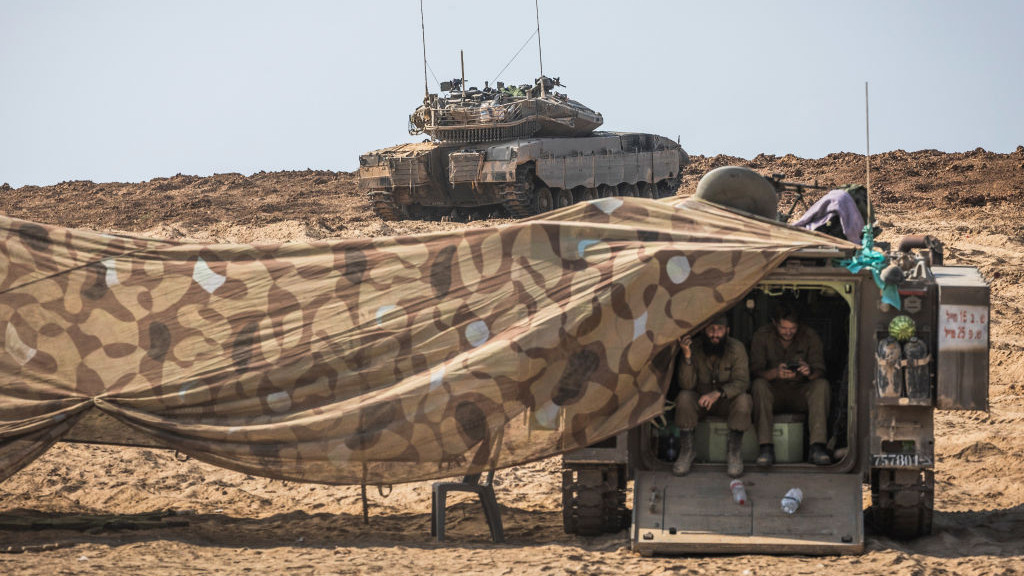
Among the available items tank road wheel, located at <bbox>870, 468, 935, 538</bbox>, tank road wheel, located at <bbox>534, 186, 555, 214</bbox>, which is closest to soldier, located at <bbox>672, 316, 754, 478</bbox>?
tank road wheel, located at <bbox>870, 468, 935, 538</bbox>

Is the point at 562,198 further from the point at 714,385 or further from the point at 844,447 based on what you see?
the point at 714,385

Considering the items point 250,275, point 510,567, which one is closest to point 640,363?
point 510,567

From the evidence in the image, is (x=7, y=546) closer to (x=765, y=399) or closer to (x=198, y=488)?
(x=198, y=488)

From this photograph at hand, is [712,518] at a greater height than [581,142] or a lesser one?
lesser

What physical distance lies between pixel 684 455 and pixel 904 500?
1385mm

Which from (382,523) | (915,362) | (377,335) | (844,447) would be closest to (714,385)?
(844,447)

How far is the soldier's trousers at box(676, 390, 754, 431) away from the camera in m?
8.51

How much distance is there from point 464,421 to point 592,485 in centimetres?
94

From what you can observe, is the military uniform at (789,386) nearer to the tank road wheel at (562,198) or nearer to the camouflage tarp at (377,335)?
the camouflage tarp at (377,335)

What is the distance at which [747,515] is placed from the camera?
8.20 meters

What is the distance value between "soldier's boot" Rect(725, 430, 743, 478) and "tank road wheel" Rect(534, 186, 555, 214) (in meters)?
17.3

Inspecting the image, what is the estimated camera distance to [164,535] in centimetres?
907

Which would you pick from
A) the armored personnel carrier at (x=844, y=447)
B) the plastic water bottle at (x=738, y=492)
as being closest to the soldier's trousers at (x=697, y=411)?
the armored personnel carrier at (x=844, y=447)

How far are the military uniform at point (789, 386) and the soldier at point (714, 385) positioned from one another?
0.13m
